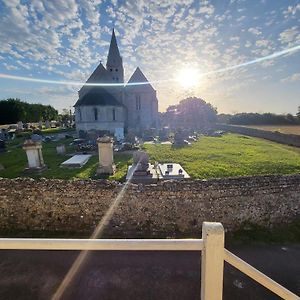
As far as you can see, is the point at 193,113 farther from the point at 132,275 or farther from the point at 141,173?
the point at 132,275

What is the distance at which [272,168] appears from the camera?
40.3ft

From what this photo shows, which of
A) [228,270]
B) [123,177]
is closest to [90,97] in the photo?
[123,177]

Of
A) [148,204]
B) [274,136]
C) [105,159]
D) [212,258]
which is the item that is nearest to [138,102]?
[274,136]

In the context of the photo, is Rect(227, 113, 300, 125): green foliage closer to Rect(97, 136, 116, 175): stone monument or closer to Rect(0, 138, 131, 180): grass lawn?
Rect(0, 138, 131, 180): grass lawn

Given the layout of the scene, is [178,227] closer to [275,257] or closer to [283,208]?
[275,257]

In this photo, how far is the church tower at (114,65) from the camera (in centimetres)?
3734

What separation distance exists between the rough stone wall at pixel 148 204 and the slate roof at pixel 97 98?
24.3 meters

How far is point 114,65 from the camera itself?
37.6 meters

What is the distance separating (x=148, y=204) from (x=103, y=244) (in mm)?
5277

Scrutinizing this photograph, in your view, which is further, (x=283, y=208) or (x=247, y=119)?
(x=247, y=119)

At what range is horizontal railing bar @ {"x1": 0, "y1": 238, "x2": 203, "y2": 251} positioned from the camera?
1.48 metres

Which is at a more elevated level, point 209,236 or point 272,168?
point 209,236

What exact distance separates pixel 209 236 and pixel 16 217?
7571 millimetres

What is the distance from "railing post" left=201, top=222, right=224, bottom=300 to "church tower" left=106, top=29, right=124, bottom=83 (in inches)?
1497
